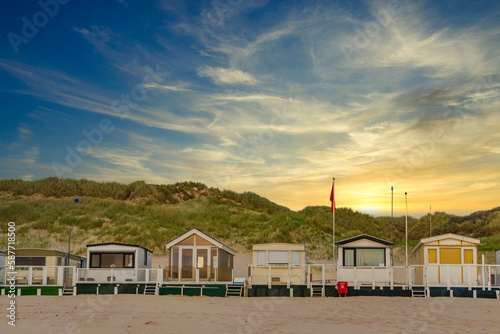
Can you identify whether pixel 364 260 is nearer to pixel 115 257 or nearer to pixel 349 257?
pixel 349 257

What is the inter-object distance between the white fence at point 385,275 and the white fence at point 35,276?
10698 mm

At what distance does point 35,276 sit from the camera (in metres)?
31.7

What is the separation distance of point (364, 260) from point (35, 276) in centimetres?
1866

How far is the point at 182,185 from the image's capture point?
93062mm

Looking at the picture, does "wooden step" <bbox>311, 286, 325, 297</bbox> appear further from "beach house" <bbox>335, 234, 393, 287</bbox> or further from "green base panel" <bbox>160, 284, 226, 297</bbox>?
"green base panel" <bbox>160, 284, 226, 297</bbox>

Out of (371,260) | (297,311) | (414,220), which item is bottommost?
(297,311)

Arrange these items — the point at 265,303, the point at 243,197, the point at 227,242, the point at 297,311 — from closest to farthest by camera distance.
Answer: the point at 297,311 → the point at 265,303 → the point at 227,242 → the point at 243,197

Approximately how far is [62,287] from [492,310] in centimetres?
2180

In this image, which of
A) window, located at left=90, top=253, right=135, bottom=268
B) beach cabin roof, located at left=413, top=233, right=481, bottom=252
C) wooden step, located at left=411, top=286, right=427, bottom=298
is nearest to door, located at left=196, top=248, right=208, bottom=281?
window, located at left=90, top=253, right=135, bottom=268

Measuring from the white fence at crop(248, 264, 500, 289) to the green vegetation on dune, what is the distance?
62.9 ft

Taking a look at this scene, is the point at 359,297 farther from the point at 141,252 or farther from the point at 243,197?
the point at 243,197

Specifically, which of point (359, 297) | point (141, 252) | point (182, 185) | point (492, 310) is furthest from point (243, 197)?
point (492, 310)

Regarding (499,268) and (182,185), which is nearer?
(499,268)

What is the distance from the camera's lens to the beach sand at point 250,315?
18828mm
